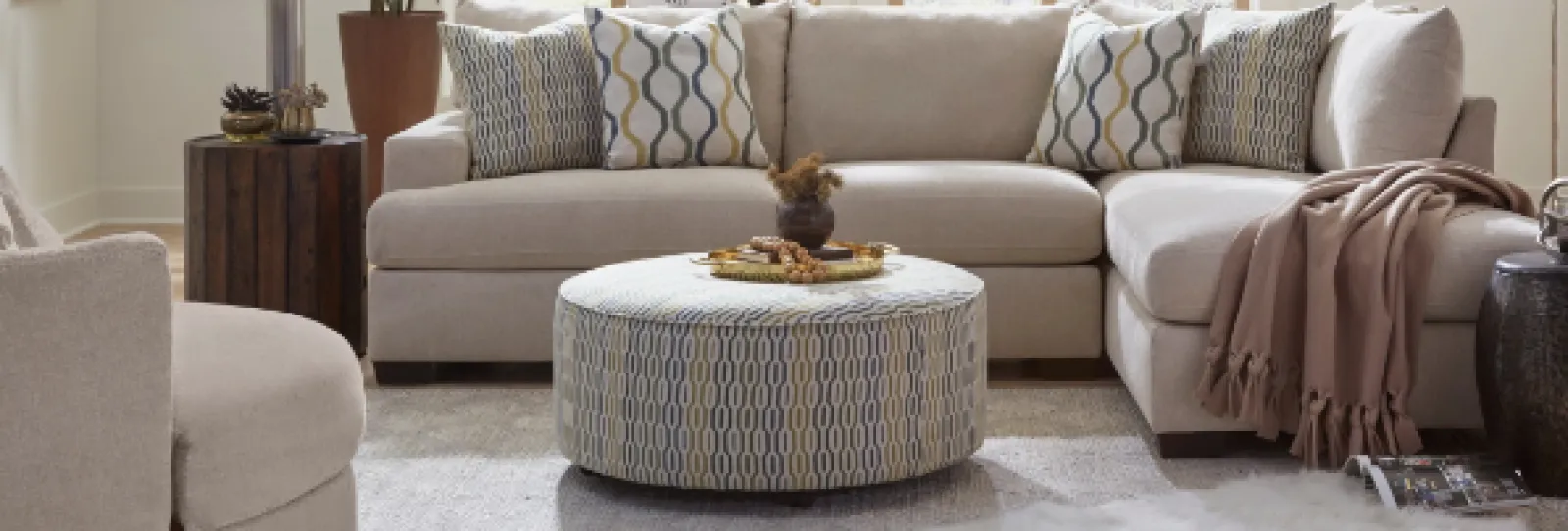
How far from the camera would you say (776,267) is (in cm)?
322

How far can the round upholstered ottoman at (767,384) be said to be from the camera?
299cm

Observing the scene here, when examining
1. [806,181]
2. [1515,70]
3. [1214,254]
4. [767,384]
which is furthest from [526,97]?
[1515,70]

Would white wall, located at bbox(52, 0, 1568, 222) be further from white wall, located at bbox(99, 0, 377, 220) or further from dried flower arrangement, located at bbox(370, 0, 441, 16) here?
dried flower arrangement, located at bbox(370, 0, 441, 16)

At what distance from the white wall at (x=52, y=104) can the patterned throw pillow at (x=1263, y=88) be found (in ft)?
11.5

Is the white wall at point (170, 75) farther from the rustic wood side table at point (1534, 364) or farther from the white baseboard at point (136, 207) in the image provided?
the rustic wood side table at point (1534, 364)

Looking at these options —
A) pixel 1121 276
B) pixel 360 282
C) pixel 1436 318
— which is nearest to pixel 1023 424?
pixel 1121 276

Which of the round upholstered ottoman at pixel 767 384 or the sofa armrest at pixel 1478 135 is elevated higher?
the sofa armrest at pixel 1478 135

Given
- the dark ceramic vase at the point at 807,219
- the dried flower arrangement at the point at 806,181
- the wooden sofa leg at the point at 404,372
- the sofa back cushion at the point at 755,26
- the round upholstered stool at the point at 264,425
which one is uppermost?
the sofa back cushion at the point at 755,26

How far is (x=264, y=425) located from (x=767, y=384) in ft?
3.39

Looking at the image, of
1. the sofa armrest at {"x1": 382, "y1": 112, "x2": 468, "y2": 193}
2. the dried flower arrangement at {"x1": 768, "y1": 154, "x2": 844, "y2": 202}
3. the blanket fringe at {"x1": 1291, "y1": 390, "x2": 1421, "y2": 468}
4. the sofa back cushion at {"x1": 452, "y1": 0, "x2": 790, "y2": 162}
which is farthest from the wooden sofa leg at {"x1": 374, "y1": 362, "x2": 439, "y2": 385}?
the blanket fringe at {"x1": 1291, "y1": 390, "x2": 1421, "y2": 468}

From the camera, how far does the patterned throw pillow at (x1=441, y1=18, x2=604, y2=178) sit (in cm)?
438

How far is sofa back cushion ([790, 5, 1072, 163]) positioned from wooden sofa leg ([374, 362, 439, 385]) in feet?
3.72

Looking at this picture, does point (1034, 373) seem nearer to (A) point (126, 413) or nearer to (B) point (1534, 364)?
(B) point (1534, 364)

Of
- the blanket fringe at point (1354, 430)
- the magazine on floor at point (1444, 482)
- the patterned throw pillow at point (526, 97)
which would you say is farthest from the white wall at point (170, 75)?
the magazine on floor at point (1444, 482)
